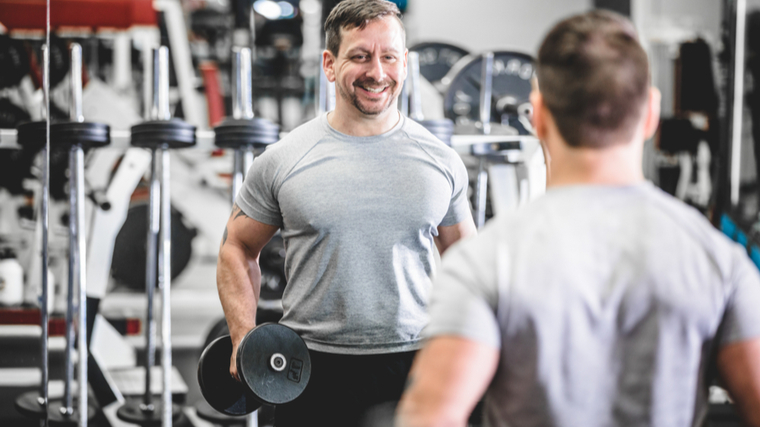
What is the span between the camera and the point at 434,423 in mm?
750

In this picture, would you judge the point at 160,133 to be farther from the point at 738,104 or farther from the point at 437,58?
the point at 738,104

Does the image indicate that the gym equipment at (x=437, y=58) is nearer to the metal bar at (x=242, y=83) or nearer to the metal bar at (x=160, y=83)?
the metal bar at (x=242, y=83)

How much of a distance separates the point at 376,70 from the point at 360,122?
0.44 feet

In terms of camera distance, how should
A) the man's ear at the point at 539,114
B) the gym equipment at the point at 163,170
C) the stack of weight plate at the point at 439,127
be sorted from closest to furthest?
1. the man's ear at the point at 539,114
2. the gym equipment at the point at 163,170
3. the stack of weight plate at the point at 439,127

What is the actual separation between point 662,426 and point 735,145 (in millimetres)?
3984

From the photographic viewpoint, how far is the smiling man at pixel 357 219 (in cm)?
150

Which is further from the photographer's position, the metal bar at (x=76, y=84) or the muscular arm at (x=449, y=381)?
the metal bar at (x=76, y=84)

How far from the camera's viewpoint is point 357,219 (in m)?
1.50

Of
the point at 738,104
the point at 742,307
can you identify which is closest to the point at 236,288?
the point at 742,307

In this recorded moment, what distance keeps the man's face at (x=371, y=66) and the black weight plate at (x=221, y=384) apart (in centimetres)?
75

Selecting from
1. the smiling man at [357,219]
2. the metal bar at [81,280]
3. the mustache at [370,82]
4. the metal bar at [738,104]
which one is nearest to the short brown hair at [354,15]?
the smiling man at [357,219]

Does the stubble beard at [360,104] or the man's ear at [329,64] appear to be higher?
the man's ear at [329,64]

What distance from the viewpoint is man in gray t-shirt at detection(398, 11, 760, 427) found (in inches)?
30.5

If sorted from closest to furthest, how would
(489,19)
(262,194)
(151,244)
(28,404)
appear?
(262,194)
(151,244)
(28,404)
(489,19)
